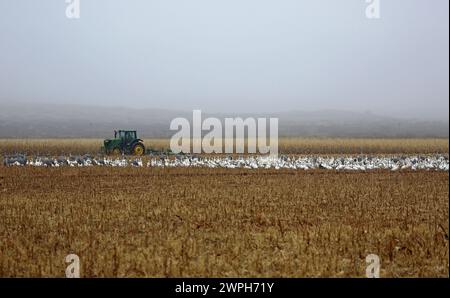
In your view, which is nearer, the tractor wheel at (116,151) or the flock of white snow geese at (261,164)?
the flock of white snow geese at (261,164)

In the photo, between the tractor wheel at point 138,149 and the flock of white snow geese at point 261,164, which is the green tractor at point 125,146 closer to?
the tractor wheel at point 138,149

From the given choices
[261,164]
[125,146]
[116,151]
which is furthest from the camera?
[116,151]

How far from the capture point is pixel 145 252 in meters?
8.36

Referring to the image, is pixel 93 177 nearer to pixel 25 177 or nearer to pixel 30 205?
pixel 25 177

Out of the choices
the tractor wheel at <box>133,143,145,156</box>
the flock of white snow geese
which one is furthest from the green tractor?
the flock of white snow geese

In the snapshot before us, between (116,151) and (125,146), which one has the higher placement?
(125,146)

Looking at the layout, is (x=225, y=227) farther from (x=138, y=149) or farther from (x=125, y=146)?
(x=125, y=146)

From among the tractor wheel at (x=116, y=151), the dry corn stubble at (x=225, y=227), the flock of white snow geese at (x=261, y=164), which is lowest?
the dry corn stubble at (x=225, y=227)

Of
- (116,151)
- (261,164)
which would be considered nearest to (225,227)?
(261,164)

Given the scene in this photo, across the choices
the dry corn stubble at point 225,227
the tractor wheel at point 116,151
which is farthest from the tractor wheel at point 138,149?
the dry corn stubble at point 225,227

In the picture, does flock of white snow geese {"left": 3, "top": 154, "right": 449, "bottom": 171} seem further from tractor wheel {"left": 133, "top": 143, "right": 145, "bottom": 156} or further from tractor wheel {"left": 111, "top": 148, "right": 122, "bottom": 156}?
tractor wheel {"left": 111, "top": 148, "right": 122, "bottom": 156}

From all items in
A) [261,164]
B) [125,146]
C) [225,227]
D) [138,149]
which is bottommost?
[225,227]
